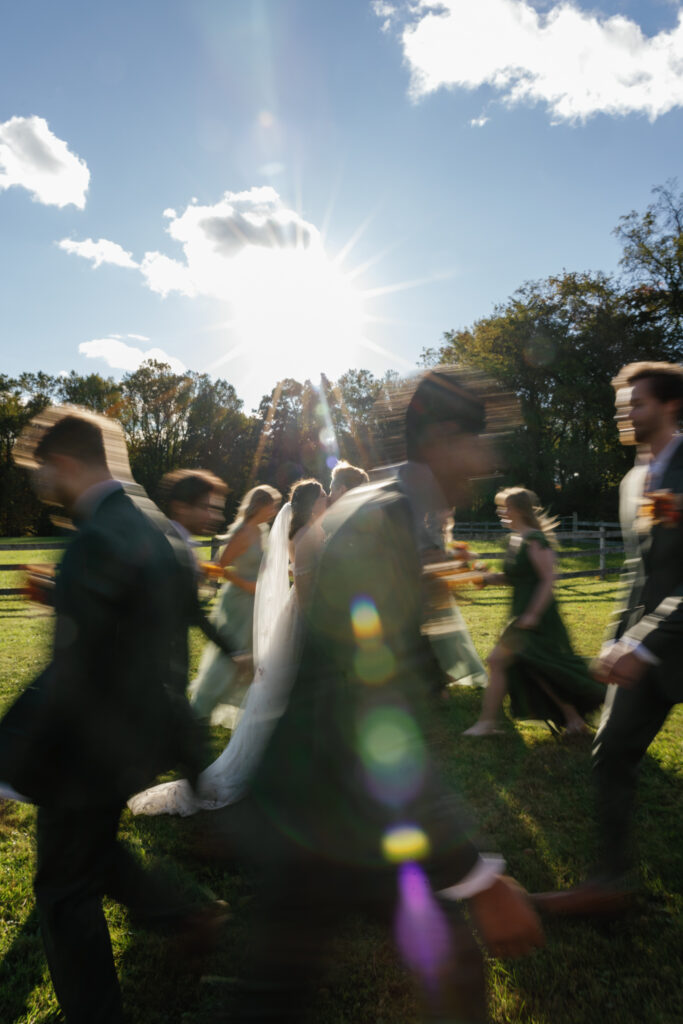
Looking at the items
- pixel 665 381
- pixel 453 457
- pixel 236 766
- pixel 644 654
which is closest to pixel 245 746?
pixel 236 766

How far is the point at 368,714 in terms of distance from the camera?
135 centimetres

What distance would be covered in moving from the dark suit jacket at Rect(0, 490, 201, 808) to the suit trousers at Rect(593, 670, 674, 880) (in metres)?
1.85

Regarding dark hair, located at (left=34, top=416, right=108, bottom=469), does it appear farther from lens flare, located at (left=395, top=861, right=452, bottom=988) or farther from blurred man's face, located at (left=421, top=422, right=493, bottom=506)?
lens flare, located at (left=395, top=861, right=452, bottom=988)

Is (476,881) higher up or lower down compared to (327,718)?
lower down

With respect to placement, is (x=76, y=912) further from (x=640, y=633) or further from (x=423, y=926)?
(x=640, y=633)

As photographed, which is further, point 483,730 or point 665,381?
point 483,730

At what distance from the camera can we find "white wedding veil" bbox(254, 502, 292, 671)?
139 inches

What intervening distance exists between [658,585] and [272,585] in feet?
7.40

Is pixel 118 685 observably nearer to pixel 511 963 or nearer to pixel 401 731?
pixel 401 731

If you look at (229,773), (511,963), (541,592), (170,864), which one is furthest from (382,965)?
(541,592)

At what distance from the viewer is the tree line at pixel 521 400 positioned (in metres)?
32.2

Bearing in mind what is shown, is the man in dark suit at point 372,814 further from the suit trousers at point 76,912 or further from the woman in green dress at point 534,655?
the woman in green dress at point 534,655

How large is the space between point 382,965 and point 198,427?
2132 inches

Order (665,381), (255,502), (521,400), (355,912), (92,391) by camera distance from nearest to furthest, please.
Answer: (355,912) < (665,381) < (255,502) < (521,400) < (92,391)
